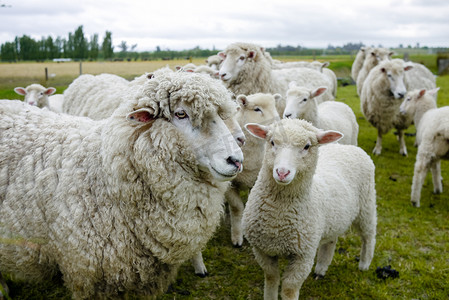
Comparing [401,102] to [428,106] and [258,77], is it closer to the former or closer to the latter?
[428,106]

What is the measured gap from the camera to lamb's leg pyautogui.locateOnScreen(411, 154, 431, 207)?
5523 millimetres

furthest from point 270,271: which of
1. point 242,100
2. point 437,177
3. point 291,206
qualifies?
point 437,177

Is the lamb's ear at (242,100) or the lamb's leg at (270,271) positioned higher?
the lamb's ear at (242,100)

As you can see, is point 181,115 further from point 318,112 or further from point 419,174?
point 419,174

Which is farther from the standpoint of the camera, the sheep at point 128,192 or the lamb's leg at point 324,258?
the lamb's leg at point 324,258

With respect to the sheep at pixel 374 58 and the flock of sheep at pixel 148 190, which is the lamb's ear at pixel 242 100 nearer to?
the flock of sheep at pixel 148 190

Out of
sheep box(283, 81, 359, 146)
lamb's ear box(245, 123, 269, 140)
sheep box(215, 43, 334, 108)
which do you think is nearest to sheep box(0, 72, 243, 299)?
lamb's ear box(245, 123, 269, 140)

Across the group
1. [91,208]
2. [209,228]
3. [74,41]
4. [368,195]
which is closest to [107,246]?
[91,208]

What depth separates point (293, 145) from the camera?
3.04m

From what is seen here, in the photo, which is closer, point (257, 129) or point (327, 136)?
point (327, 136)

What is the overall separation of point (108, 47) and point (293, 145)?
1582 cm

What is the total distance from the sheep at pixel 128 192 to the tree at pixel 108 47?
15320 mm

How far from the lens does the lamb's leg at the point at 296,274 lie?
10.0 feet

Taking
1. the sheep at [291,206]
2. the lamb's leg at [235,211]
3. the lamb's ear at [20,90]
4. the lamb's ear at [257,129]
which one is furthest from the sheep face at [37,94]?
the sheep at [291,206]
